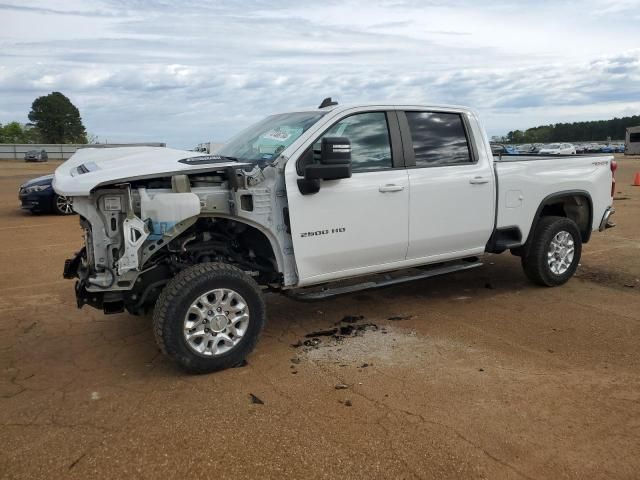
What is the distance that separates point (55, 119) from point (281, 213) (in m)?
102

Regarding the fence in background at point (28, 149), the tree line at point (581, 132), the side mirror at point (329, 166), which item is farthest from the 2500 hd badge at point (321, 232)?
the tree line at point (581, 132)

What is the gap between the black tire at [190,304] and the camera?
4120mm

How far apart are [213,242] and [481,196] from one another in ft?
9.09

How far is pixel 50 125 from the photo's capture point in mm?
94312

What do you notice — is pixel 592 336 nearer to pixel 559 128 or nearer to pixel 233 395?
pixel 233 395

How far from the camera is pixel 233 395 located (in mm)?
3980

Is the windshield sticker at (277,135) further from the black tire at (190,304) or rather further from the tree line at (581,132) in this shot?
the tree line at (581,132)

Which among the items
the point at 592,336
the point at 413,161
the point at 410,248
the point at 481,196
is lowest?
the point at 592,336

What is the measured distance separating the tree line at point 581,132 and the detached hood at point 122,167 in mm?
110965

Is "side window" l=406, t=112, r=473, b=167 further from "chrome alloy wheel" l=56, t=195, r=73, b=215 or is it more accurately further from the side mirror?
"chrome alloy wheel" l=56, t=195, r=73, b=215

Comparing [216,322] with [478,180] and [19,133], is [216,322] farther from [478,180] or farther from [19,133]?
[19,133]

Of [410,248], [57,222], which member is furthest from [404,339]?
[57,222]

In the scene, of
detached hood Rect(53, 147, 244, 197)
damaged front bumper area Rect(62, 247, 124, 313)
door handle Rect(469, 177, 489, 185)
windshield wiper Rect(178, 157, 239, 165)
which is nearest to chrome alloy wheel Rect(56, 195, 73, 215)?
detached hood Rect(53, 147, 244, 197)

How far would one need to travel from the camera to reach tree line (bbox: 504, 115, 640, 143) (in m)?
112
